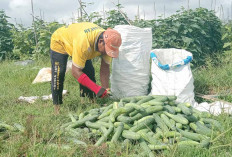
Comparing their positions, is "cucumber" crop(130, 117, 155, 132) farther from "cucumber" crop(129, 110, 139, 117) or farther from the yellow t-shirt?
the yellow t-shirt

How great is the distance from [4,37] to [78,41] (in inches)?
288

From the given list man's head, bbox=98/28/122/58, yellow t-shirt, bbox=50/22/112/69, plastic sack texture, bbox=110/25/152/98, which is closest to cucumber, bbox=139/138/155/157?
man's head, bbox=98/28/122/58

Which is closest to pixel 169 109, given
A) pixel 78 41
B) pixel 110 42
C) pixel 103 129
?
pixel 103 129

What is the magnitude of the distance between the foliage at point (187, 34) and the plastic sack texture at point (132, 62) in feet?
6.00

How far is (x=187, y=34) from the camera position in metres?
7.13

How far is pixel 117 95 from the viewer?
5.09m

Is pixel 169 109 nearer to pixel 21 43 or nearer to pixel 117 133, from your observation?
pixel 117 133

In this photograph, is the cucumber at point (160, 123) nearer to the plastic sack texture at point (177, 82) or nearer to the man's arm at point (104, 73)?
the plastic sack texture at point (177, 82)

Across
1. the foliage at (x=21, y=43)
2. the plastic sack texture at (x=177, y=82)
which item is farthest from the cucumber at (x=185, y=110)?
the foliage at (x=21, y=43)

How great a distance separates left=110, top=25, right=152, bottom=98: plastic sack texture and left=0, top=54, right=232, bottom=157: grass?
478 millimetres

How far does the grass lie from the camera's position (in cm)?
259

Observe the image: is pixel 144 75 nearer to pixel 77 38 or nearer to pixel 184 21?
pixel 77 38

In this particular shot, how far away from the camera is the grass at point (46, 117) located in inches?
102

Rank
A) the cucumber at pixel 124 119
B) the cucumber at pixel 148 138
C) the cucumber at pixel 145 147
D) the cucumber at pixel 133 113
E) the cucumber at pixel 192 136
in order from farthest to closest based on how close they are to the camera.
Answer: the cucumber at pixel 133 113 < the cucumber at pixel 124 119 < the cucumber at pixel 192 136 < the cucumber at pixel 148 138 < the cucumber at pixel 145 147
